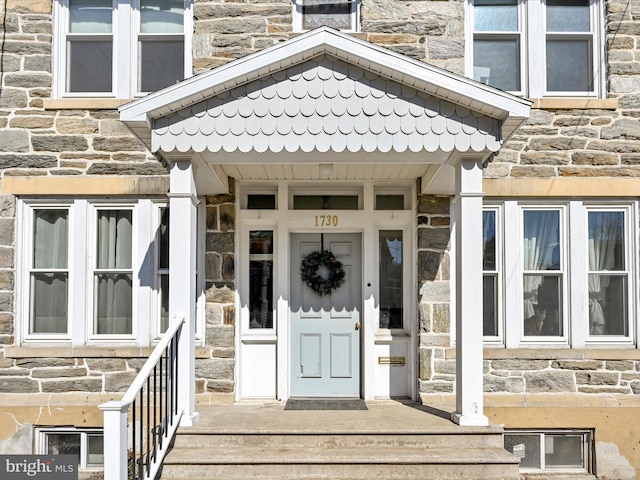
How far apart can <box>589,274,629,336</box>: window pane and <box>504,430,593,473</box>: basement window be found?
1.19 meters

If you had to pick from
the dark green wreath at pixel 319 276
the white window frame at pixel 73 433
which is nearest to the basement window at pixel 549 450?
the dark green wreath at pixel 319 276

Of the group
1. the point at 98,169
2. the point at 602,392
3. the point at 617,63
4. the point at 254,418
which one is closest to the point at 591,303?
the point at 602,392

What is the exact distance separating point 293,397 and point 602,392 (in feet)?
10.9

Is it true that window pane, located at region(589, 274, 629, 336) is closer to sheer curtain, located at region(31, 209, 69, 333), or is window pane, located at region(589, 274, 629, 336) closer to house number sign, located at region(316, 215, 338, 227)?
house number sign, located at region(316, 215, 338, 227)

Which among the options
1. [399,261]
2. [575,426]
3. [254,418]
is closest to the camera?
[254,418]

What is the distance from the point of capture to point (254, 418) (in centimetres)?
610

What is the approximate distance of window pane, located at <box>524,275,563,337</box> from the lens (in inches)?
282

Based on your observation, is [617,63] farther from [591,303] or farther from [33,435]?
[33,435]

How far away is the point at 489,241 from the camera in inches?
283

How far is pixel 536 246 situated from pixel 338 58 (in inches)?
130

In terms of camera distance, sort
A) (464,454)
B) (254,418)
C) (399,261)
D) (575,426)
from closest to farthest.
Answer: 1. (464,454)
2. (254,418)
3. (575,426)
4. (399,261)

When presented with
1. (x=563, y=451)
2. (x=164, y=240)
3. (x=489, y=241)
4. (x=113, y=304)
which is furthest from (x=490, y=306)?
(x=113, y=304)

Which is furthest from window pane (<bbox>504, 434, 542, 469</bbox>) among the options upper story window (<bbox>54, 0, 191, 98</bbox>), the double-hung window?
upper story window (<bbox>54, 0, 191, 98</bbox>)

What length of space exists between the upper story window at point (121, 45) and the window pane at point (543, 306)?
14.8 feet
